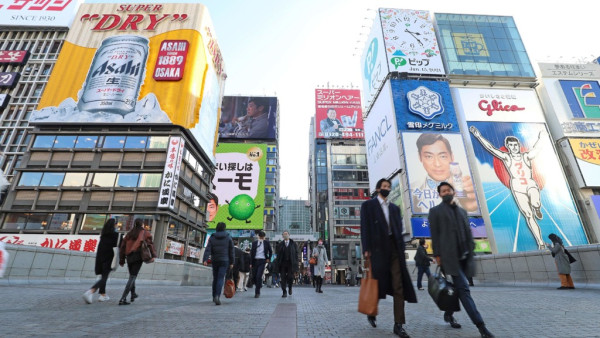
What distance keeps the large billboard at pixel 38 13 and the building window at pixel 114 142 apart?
24.6m

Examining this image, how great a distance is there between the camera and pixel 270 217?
197 ft

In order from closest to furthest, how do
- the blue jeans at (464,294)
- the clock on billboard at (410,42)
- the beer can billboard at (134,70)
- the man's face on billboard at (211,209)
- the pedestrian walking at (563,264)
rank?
the blue jeans at (464,294)
the pedestrian walking at (563,264)
the beer can billboard at (134,70)
the clock on billboard at (410,42)
the man's face on billboard at (211,209)

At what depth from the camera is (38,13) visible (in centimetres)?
4394

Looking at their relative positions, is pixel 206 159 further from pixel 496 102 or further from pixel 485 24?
pixel 485 24

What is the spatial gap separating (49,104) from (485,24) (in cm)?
5645

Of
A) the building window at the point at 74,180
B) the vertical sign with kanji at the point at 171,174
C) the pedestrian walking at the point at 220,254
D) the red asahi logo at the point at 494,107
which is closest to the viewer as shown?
the pedestrian walking at the point at 220,254

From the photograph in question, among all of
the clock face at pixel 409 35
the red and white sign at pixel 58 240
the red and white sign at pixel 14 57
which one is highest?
the clock face at pixel 409 35

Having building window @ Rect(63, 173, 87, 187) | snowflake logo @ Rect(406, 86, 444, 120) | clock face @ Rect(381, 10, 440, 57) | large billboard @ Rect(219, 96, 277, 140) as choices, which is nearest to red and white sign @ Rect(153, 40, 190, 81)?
building window @ Rect(63, 173, 87, 187)

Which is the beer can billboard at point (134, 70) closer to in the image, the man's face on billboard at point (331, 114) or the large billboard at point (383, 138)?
the large billboard at point (383, 138)

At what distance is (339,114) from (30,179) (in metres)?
51.9

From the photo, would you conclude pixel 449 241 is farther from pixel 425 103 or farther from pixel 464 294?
pixel 425 103

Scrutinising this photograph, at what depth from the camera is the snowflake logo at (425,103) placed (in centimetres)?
3653

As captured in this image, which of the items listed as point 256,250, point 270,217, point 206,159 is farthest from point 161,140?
point 270,217

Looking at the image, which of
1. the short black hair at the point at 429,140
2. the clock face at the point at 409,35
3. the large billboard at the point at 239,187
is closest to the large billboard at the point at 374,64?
the clock face at the point at 409,35
